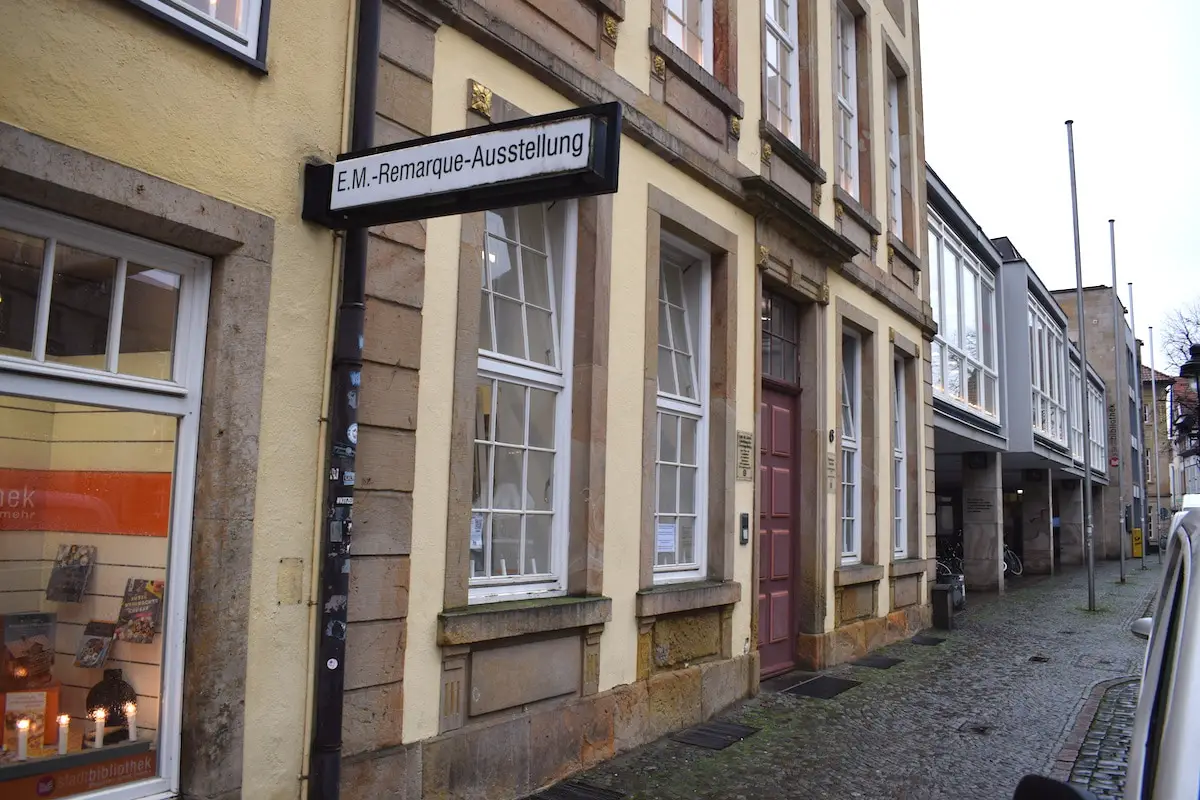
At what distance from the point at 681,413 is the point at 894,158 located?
25.2ft

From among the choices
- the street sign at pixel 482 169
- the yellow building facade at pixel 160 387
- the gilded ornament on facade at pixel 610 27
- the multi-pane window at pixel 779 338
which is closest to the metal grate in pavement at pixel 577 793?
the yellow building facade at pixel 160 387

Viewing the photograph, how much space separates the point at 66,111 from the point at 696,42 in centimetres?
609

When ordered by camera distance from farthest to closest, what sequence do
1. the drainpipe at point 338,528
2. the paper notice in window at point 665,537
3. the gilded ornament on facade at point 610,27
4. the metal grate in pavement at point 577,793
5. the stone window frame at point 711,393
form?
the paper notice in window at point 665,537, the stone window frame at point 711,393, the gilded ornament on facade at point 610,27, the metal grate in pavement at point 577,793, the drainpipe at point 338,528

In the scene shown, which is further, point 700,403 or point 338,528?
point 700,403

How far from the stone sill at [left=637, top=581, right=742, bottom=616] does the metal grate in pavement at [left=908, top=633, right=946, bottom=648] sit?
17.6 feet

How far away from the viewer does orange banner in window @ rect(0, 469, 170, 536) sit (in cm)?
380

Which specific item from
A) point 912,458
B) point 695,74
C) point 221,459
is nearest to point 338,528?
point 221,459

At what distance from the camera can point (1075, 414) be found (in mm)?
30828

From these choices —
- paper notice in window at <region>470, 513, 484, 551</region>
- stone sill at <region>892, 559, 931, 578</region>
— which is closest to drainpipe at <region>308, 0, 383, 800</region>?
paper notice in window at <region>470, 513, 484, 551</region>

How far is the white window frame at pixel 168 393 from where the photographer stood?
3912 mm

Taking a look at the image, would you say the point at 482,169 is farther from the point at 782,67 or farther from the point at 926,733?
the point at 782,67

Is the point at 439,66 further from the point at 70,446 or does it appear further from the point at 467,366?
the point at 70,446

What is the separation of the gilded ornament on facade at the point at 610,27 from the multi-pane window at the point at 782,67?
2927mm

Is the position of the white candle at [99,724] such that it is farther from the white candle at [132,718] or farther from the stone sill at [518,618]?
the stone sill at [518,618]
